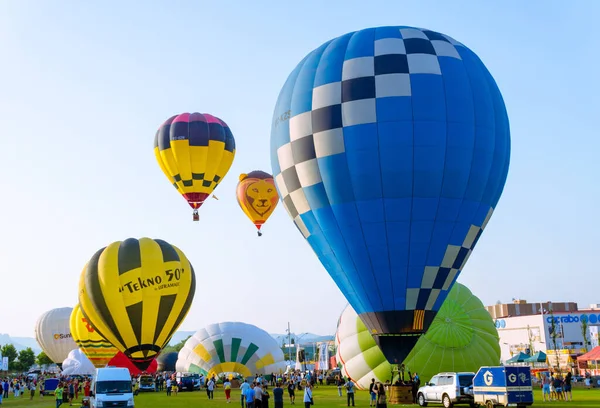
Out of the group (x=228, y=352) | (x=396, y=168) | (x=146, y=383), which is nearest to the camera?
(x=396, y=168)

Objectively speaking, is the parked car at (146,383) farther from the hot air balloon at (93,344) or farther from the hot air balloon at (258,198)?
the hot air balloon at (258,198)

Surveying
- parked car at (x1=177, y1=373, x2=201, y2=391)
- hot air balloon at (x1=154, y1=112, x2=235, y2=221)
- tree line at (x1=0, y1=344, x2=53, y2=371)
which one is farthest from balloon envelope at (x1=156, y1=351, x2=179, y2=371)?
tree line at (x1=0, y1=344, x2=53, y2=371)

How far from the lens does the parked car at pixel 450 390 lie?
77.8ft

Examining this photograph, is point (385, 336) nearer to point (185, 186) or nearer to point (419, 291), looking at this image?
point (419, 291)

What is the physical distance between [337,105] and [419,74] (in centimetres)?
283

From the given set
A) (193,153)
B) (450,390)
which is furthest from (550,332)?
(450,390)

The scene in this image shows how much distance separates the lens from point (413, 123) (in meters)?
22.3

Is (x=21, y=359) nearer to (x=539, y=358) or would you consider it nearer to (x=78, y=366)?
(x=78, y=366)

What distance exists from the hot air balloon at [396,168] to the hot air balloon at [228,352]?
74.2ft

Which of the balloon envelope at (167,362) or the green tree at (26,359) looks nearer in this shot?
the balloon envelope at (167,362)

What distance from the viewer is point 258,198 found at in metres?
52.1

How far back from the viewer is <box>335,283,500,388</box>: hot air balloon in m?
31.0

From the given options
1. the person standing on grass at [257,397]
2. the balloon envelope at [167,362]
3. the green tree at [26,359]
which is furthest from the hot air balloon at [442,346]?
the green tree at [26,359]

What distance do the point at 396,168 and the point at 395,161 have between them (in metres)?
0.23
